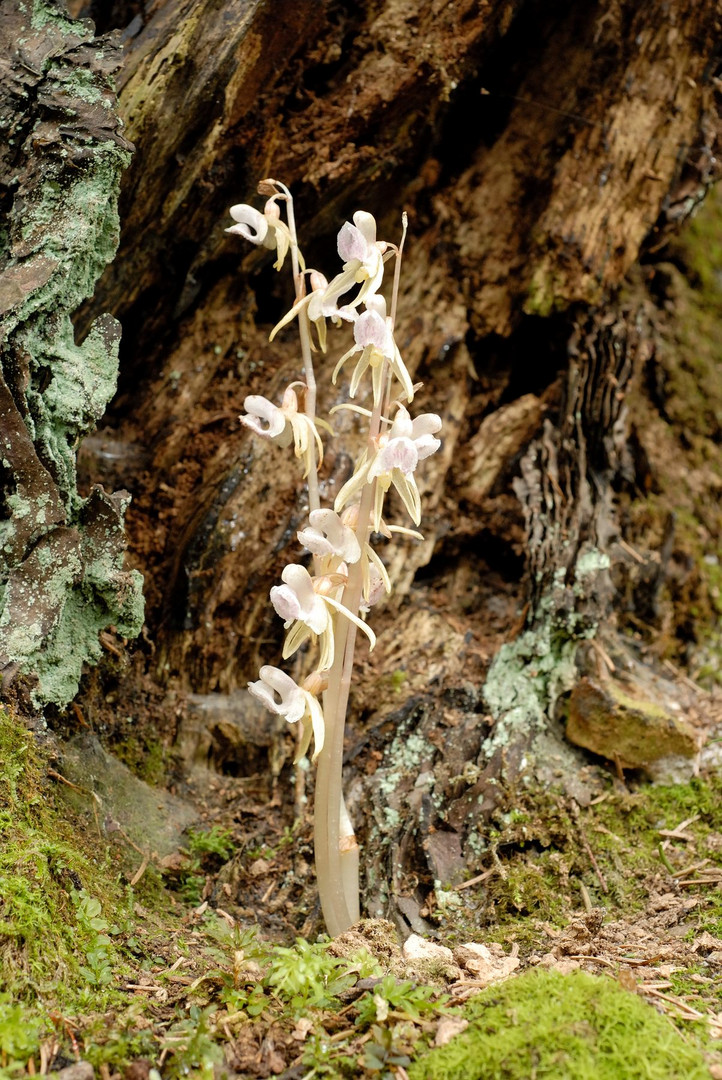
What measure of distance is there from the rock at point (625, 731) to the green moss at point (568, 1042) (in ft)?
3.75

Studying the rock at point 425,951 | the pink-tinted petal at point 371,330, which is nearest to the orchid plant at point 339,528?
the pink-tinted petal at point 371,330

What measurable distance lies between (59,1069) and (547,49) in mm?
3785

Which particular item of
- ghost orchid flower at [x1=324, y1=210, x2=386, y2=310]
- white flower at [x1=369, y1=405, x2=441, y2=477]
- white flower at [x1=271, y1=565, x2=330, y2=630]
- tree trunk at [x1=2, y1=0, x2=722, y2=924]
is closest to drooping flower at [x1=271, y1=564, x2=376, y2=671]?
white flower at [x1=271, y1=565, x2=330, y2=630]

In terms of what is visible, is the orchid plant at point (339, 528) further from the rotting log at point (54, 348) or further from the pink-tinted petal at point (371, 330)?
the rotting log at point (54, 348)

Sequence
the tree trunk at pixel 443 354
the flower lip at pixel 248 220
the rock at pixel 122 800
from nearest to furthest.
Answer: the flower lip at pixel 248 220 < the rock at pixel 122 800 < the tree trunk at pixel 443 354

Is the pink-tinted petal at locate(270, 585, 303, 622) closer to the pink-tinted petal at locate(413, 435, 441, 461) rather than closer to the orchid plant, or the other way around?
the orchid plant

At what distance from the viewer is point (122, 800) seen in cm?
235

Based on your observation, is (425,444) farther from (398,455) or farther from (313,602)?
(313,602)

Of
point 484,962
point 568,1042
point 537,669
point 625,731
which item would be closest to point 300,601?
point 484,962

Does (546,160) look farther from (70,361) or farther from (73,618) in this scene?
(73,618)

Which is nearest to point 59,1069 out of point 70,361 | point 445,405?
point 70,361

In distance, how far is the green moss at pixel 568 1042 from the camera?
1.40 metres

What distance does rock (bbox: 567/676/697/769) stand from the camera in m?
2.65

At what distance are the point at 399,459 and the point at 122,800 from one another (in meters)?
1.31
